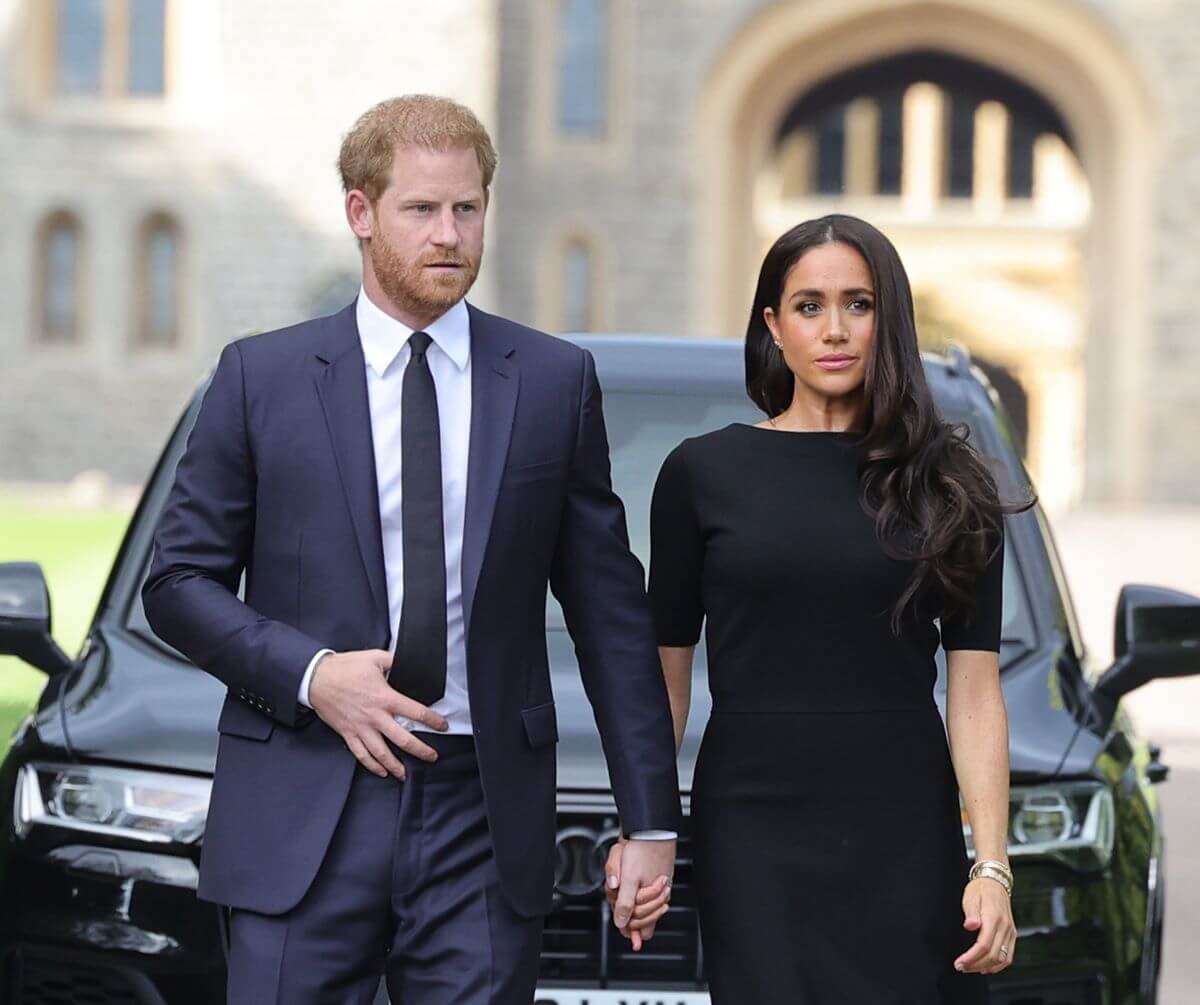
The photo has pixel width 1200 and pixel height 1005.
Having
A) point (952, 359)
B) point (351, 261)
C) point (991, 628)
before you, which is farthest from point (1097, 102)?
point (991, 628)

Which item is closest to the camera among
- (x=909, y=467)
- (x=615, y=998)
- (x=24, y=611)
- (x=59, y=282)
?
(x=909, y=467)

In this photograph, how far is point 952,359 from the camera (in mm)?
4750

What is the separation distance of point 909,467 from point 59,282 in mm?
30416

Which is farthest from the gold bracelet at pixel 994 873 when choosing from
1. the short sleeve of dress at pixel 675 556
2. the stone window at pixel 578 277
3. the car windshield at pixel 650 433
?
the stone window at pixel 578 277

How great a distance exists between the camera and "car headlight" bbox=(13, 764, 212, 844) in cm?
A: 346

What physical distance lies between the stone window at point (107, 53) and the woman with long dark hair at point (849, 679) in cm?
3038

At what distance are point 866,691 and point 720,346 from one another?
2068 millimetres

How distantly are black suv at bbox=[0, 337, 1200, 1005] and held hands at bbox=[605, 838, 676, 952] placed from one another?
1.91 feet

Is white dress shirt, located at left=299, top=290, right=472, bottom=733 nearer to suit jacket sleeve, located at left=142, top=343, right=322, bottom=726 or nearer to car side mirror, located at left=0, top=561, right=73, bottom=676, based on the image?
suit jacket sleeve, located at left=142, top=343, right=322, bottom=726

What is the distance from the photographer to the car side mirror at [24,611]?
12.8 feet

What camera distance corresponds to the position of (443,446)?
2754mm

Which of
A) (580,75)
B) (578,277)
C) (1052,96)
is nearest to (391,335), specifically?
(578,277)

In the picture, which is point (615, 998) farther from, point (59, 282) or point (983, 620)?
point (59, 282)

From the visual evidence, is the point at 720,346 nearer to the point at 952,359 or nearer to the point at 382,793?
the point at 952,359
